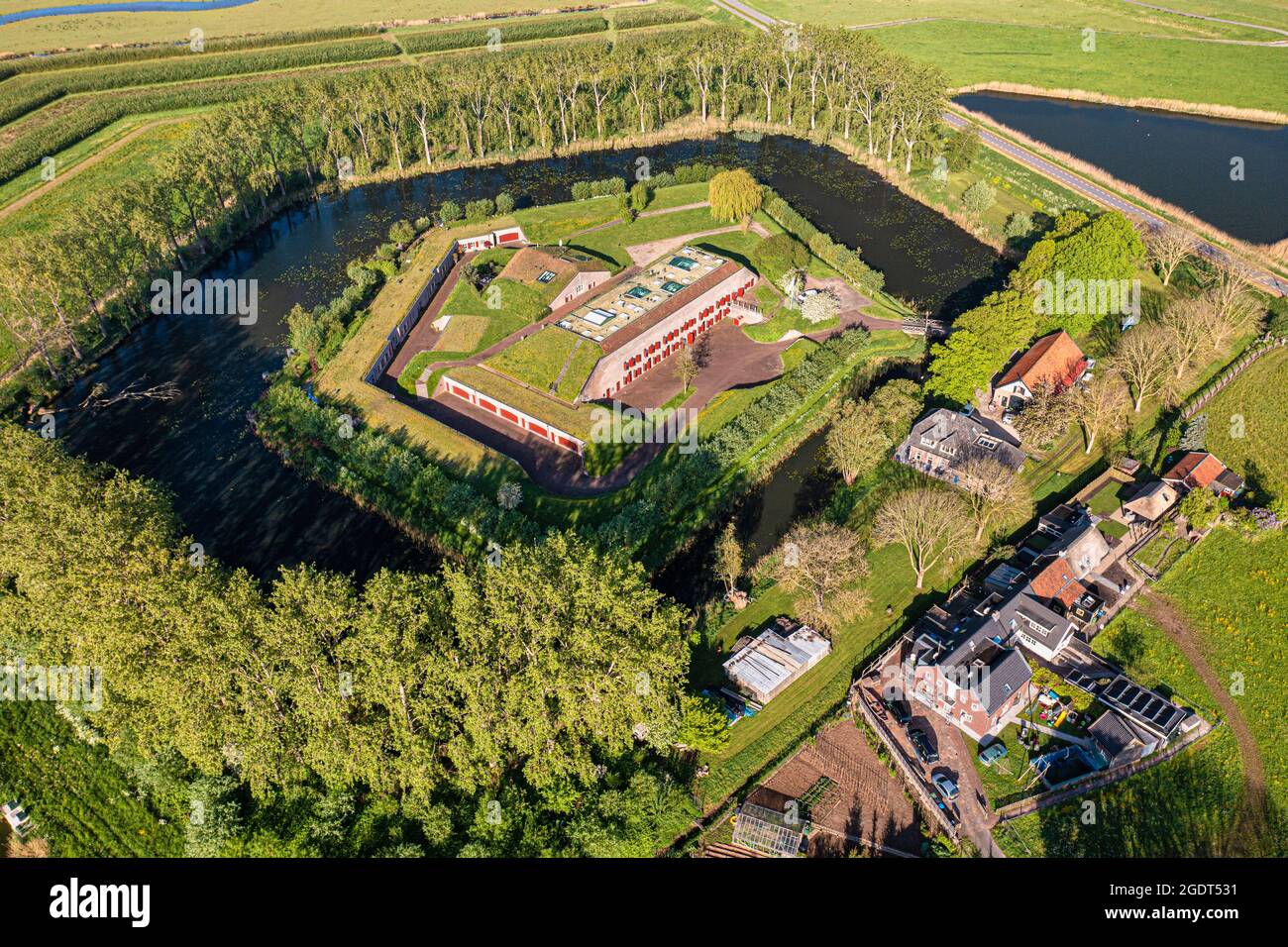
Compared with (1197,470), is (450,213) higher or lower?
higher

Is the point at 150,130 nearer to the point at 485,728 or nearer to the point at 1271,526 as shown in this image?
the point at 485,728

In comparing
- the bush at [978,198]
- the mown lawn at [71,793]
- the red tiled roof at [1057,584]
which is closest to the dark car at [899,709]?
the red tiled roof at [1057,584]

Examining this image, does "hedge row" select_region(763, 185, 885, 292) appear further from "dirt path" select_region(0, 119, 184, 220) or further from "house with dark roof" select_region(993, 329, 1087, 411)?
"dirt path" select_region(0, 119, 184, 220)

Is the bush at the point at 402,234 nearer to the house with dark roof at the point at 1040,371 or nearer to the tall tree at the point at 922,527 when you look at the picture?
the tall tree at the point at 922,527

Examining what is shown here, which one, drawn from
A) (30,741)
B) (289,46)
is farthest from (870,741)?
(289,46)

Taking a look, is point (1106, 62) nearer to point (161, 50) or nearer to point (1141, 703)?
point (1141, 703)

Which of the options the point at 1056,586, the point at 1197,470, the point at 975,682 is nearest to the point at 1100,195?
the point at 1197,470

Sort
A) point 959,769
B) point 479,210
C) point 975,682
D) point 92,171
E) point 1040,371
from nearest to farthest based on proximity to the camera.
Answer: point 959,769 → point 975,682 → point 1040,371 → point 479,210 → point 92,171
